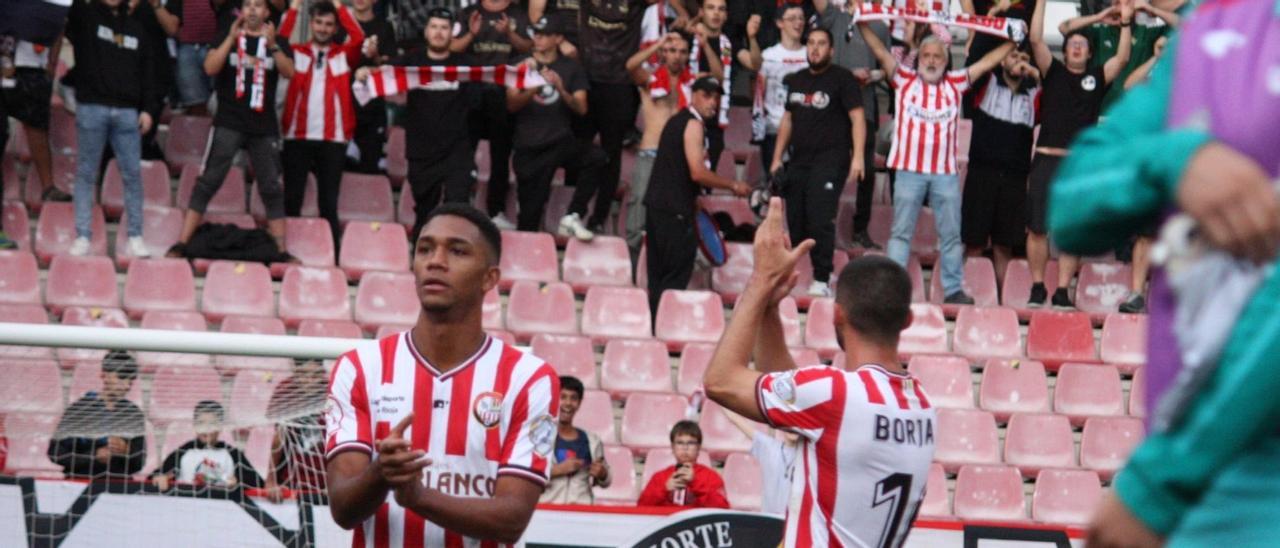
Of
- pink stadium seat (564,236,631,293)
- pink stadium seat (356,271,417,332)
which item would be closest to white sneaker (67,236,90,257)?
pink stadium seat (356,271,417,332)

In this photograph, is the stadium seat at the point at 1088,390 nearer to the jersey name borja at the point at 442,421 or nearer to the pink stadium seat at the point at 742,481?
the pink stadium seat at the point at 742,481

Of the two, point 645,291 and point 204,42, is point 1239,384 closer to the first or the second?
point 645,291

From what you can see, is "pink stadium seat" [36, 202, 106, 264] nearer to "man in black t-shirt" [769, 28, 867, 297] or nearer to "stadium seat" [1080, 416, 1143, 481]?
"man in black t-shirt" [769, 28, 867, 297]

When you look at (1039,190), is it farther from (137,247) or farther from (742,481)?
(137,247)

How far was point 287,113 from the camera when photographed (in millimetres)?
12891

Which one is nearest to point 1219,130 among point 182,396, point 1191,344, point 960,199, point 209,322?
point 1191,344

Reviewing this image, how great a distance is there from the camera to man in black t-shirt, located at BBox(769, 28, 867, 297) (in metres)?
12.8

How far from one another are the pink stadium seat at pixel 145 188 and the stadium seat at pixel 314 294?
4.96 feet

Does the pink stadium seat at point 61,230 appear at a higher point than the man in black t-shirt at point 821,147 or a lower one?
lower

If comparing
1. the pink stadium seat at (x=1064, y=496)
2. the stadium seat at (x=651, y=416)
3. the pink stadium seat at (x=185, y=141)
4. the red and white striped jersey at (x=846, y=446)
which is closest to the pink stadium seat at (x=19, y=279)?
the pink stadium seat at (x=185, y=141)

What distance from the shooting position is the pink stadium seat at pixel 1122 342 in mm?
12648

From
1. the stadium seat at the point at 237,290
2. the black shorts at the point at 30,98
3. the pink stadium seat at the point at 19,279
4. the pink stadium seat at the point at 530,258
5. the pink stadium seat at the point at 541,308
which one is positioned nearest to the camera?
the pink stadium seat at the point at 19,279

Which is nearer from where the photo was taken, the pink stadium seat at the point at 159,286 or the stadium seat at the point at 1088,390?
the pink stadium seat at the point at 159,286

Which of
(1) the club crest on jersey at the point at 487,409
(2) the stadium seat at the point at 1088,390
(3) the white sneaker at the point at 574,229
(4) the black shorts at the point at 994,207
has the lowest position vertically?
(2) the stadium seat at the point at 1088,390
